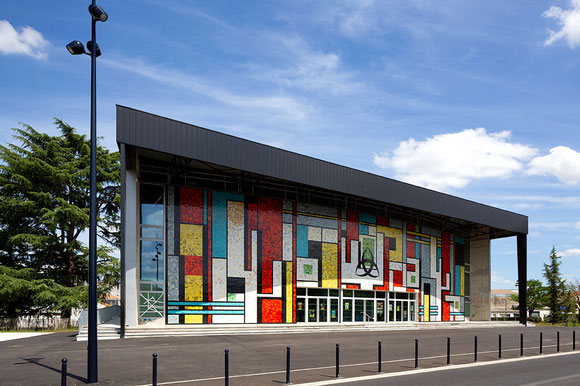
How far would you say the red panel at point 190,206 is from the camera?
31.2 meters

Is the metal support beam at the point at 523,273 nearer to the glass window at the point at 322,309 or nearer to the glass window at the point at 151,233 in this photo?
the glass window at the point at 322,309

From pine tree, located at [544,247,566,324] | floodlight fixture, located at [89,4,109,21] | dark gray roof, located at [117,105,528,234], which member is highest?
floodlight fixture, located at [89,4,109,21]

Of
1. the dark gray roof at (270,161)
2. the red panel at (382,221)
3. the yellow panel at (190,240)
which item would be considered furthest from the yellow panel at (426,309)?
the yellow panel at (190,240)

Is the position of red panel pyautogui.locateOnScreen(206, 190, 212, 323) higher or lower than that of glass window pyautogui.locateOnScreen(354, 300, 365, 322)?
higher

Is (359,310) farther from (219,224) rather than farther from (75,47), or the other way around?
(75,47)

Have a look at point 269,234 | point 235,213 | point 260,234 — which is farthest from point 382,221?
point 235,213

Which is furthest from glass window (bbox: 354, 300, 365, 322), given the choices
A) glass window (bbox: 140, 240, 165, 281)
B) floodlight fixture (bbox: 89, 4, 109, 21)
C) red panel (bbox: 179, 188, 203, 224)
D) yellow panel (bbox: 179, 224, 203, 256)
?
floodlight fixture (bbox: 89, 4, 109, 21)

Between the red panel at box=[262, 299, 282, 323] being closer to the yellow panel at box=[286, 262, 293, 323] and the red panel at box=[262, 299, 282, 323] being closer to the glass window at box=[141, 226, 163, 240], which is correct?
the yellow panel at box=[286, 262, 293, 323]

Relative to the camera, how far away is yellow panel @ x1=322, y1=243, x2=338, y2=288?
1442 inches

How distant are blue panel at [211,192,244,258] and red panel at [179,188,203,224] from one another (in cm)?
85

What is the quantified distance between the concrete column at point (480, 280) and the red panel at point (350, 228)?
1977cm

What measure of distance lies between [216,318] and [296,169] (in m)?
10.3

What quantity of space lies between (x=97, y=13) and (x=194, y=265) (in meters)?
20.3

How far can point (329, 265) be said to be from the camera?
36.9 metres
